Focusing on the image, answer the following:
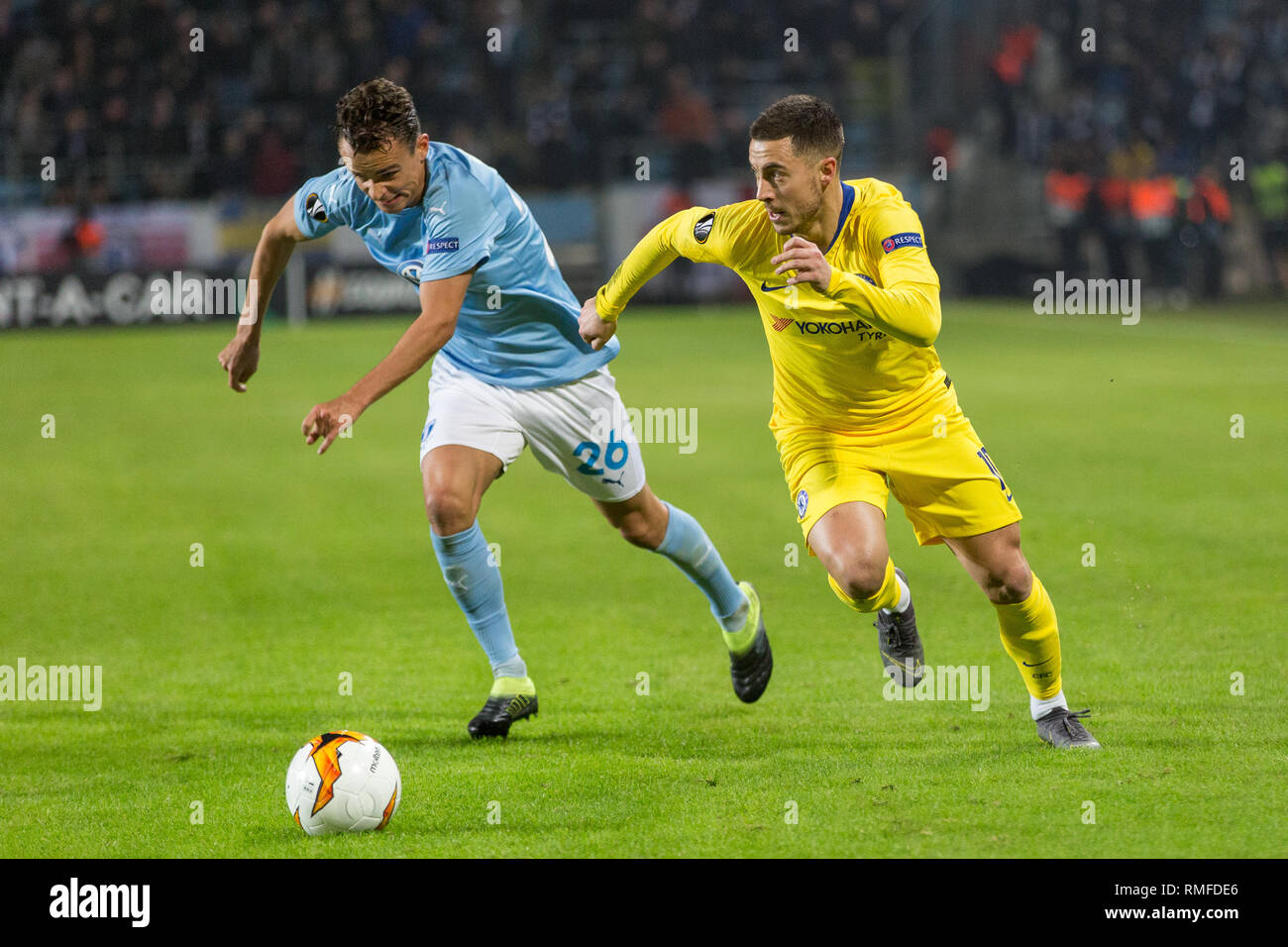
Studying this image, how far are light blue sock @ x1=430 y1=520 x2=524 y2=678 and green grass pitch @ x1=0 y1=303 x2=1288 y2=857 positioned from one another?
30 centimetres

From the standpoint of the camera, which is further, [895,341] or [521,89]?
[521,89]

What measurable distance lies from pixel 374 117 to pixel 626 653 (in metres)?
2.69

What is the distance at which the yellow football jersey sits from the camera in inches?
196

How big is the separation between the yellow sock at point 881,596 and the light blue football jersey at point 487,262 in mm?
1364

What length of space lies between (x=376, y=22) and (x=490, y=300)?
2345 centimetres

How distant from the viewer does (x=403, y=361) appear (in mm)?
5000

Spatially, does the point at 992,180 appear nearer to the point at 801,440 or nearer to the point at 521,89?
the point at 521,89

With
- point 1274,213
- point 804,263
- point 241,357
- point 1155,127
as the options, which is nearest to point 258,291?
point 241,357

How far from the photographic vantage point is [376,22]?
27.6 meters

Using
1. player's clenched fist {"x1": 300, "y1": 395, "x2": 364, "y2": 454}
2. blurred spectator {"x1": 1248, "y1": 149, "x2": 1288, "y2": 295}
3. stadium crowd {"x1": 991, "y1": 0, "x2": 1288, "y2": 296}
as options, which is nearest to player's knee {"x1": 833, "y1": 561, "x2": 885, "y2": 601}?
player's clenched fist {"x1": 300, "y1": 395, "x2": 364, "y2": 454}

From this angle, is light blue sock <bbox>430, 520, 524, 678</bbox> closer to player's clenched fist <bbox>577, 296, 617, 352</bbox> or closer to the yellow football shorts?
player's clenched fist <bbox>577, 296, 617, 352</bbox>

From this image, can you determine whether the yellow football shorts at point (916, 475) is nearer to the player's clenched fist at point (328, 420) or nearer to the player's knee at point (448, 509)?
the player's knee at point (448, 509)

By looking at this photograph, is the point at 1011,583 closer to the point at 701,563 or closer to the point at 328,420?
the point at 701,563
